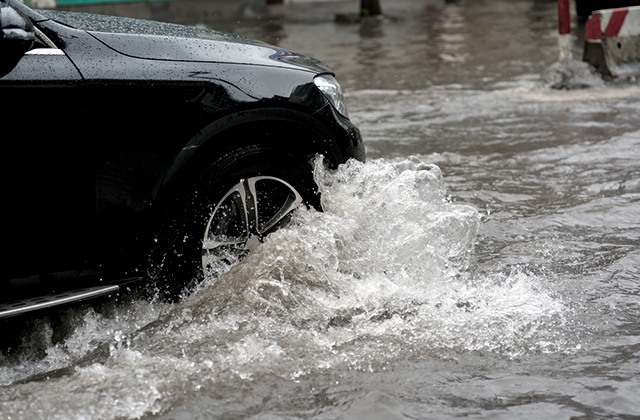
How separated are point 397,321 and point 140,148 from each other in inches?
51.4

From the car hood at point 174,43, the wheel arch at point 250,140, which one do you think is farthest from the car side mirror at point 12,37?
the wheel arch at point 250,140

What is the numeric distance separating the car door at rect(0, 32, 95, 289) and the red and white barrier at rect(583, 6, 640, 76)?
7447 millimetres

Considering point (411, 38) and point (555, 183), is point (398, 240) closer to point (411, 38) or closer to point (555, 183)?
point (555, 183)

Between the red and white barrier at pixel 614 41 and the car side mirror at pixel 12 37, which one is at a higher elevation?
the car side mirror at pixel 12 37

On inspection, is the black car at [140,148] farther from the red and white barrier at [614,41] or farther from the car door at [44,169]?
the red and white barrier at [614,41]

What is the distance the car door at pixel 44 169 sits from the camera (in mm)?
2914

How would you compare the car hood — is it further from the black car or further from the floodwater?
the floodwater

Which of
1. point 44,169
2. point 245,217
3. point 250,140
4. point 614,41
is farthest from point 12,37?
point 614,41

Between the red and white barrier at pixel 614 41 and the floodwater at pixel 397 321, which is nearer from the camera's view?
the floodwater at pixel 397 321

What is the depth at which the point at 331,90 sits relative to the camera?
378 cm

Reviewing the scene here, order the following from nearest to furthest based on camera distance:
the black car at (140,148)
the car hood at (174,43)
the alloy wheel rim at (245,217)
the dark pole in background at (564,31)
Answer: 1. the black car at (140,148)
2. the car hood at (174,43)
3. the alloy wheel rim at (245,217)
4. the dark pole in background at (564,31)

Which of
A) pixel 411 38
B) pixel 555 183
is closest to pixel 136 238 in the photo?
pixel 555 183

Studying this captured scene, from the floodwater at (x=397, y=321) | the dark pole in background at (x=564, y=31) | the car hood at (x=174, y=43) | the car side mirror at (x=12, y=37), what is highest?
the car side mirror at (x=12, y=37)

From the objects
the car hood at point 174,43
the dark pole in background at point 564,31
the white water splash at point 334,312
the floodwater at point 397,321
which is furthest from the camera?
the dark pole in background at point 564,31
